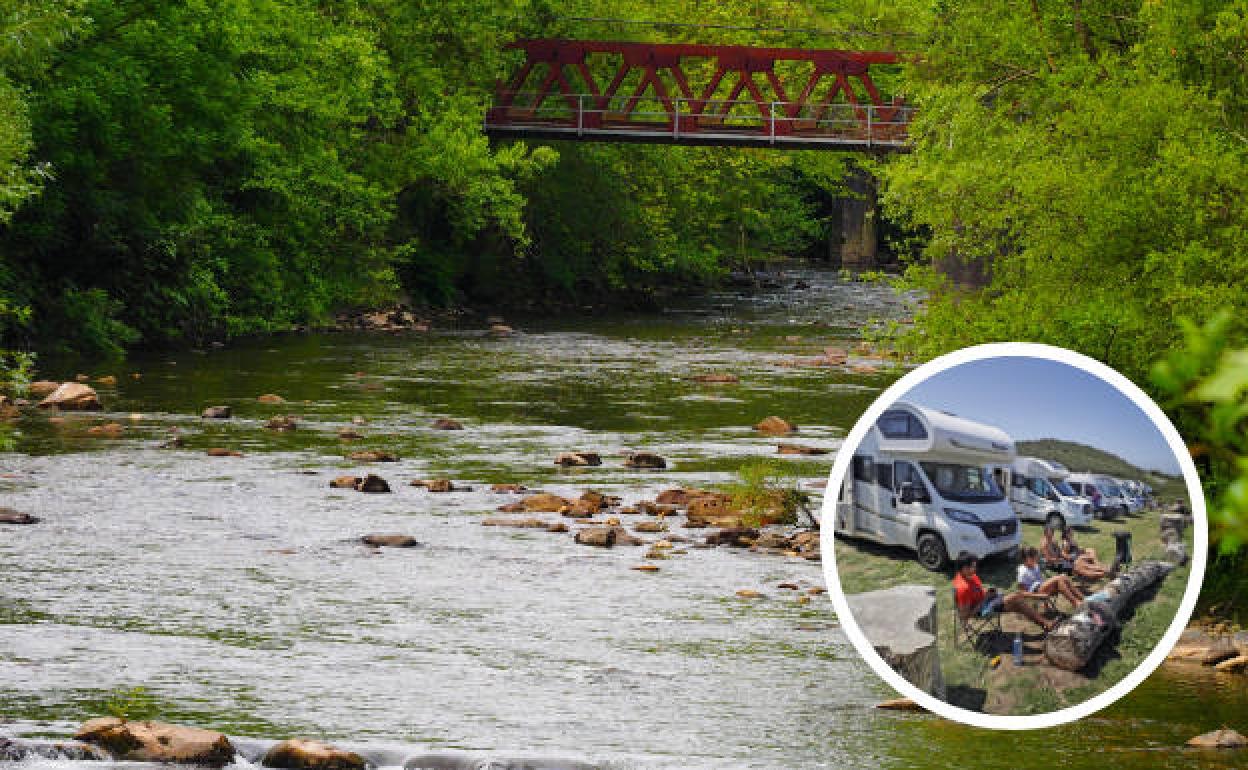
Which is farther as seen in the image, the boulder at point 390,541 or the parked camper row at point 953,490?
the boulder at point 390,541

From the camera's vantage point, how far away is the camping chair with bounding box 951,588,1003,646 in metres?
3.26

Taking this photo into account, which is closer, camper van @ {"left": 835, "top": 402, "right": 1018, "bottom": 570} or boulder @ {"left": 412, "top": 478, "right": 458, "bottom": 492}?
camper van @ {"left": 835, "top": 402, "right": 1018, "bottom": 570}

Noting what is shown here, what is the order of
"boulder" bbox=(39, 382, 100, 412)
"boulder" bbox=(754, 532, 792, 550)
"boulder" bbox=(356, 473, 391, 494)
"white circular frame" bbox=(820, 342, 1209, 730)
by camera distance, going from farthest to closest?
"boulder" bbox=(39, 382, 100, 412) < "boulder" bbox=(356, 473, 391, 494) < "boulder" bbox=(754, 532, 792, 550) < "white circular frame" bbox=(820, 342, 1209, 730)

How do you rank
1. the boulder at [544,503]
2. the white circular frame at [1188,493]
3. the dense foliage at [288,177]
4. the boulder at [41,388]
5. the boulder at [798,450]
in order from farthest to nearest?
the dense foliage at [288,177] < the boulder at [41,388] < the boulder at [798,450] < the boulder at [544,503] < the white circular frame at [1188,493]

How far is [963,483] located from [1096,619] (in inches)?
12.9

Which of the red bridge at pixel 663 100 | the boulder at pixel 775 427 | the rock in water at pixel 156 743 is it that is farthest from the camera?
the red bridge at pixel 663 100

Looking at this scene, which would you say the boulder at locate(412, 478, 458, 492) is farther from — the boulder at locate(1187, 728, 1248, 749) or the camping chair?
the camping chair

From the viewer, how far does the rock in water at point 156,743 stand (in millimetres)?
11102

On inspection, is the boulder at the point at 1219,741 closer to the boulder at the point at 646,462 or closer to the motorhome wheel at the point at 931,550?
the motorhome wheel at the point at 931,550

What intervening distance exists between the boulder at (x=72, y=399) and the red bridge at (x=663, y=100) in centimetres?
2604

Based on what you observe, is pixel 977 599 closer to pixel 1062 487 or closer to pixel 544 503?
pixel 1062 487

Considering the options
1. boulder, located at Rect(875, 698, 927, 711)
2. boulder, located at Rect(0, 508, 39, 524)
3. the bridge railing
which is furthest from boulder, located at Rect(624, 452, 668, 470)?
the bridge railing

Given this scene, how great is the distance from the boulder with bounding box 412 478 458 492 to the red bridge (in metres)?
30.9

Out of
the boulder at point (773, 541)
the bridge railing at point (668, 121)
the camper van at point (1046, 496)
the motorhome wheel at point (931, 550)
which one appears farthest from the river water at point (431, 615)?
the bridge railing at point (668, 121)
